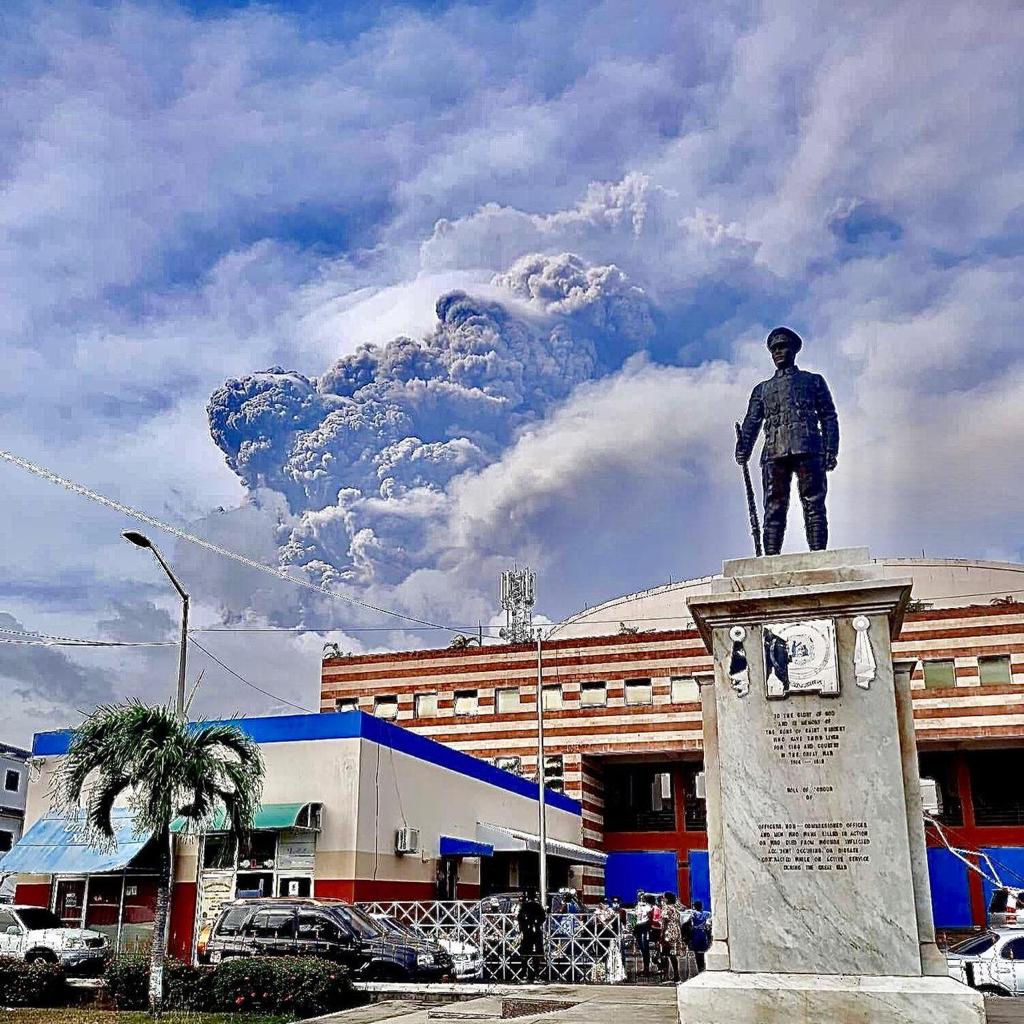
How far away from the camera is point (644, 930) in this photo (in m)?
28.5

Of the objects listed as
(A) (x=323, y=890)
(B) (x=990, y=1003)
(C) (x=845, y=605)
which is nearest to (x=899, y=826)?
(C) (x=845, y=605)

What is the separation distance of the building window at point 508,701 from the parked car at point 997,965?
31.5 m

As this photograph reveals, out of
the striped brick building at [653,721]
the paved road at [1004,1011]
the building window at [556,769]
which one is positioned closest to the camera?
the paved road at [1004,1011]

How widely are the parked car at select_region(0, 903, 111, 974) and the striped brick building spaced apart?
76.7 ft

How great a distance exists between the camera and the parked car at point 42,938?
78.0 ft

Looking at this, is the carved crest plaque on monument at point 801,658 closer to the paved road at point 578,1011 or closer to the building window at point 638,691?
the paved road at point 578,1011

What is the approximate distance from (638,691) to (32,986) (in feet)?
113

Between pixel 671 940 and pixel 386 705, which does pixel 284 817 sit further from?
pixel 386 705

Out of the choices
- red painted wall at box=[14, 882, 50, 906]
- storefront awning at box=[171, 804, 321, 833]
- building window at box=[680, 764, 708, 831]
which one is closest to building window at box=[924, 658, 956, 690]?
building window at box=[680, 764, 708, 831]

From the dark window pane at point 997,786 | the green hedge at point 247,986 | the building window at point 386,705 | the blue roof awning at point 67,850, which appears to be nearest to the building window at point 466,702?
the building window at point 386,705

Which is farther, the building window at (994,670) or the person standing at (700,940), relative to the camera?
the building window at (994,670)

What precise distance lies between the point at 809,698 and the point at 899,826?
4.44ft

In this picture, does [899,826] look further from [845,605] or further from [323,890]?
[323,890]

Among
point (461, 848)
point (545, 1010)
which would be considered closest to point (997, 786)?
point (461, 848)
